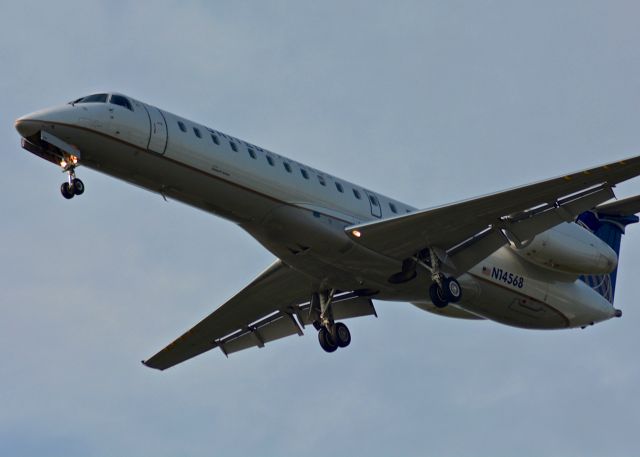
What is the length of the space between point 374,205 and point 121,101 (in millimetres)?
6077

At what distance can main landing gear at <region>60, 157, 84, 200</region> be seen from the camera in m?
24.7

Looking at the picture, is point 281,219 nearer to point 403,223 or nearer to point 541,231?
point 403,223

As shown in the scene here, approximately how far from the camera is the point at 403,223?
85.3 ft

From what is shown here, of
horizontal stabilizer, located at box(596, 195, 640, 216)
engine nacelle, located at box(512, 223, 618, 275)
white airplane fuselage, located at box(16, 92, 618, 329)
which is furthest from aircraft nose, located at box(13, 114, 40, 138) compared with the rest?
horizontal stabilizer, located at box(596, 195, 640, 216)

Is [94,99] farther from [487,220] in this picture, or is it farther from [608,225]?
[608,225]

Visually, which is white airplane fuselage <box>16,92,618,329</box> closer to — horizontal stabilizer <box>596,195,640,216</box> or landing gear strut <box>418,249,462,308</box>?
landing gear strut <box>418,249,462,308</box>

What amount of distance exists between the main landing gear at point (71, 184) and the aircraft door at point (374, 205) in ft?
21.3

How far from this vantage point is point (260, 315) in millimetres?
30906

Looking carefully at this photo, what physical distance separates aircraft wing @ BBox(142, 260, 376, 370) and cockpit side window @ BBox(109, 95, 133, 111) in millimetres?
5389

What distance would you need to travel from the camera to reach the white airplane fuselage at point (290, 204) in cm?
2475

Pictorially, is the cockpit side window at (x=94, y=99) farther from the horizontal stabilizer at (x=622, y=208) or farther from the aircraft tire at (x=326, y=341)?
the horizontal stabilizer at (x=622, y=208)

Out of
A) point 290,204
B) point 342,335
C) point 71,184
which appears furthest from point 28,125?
point 342,335

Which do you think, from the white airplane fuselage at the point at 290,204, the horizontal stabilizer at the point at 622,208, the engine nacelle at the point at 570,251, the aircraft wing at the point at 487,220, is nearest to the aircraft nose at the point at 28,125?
the white airplane fuselage at the point at 290,204

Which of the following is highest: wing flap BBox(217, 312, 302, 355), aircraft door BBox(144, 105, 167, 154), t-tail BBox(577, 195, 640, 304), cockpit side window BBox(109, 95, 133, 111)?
t-tail BBox(577, 195, 640, 304)
